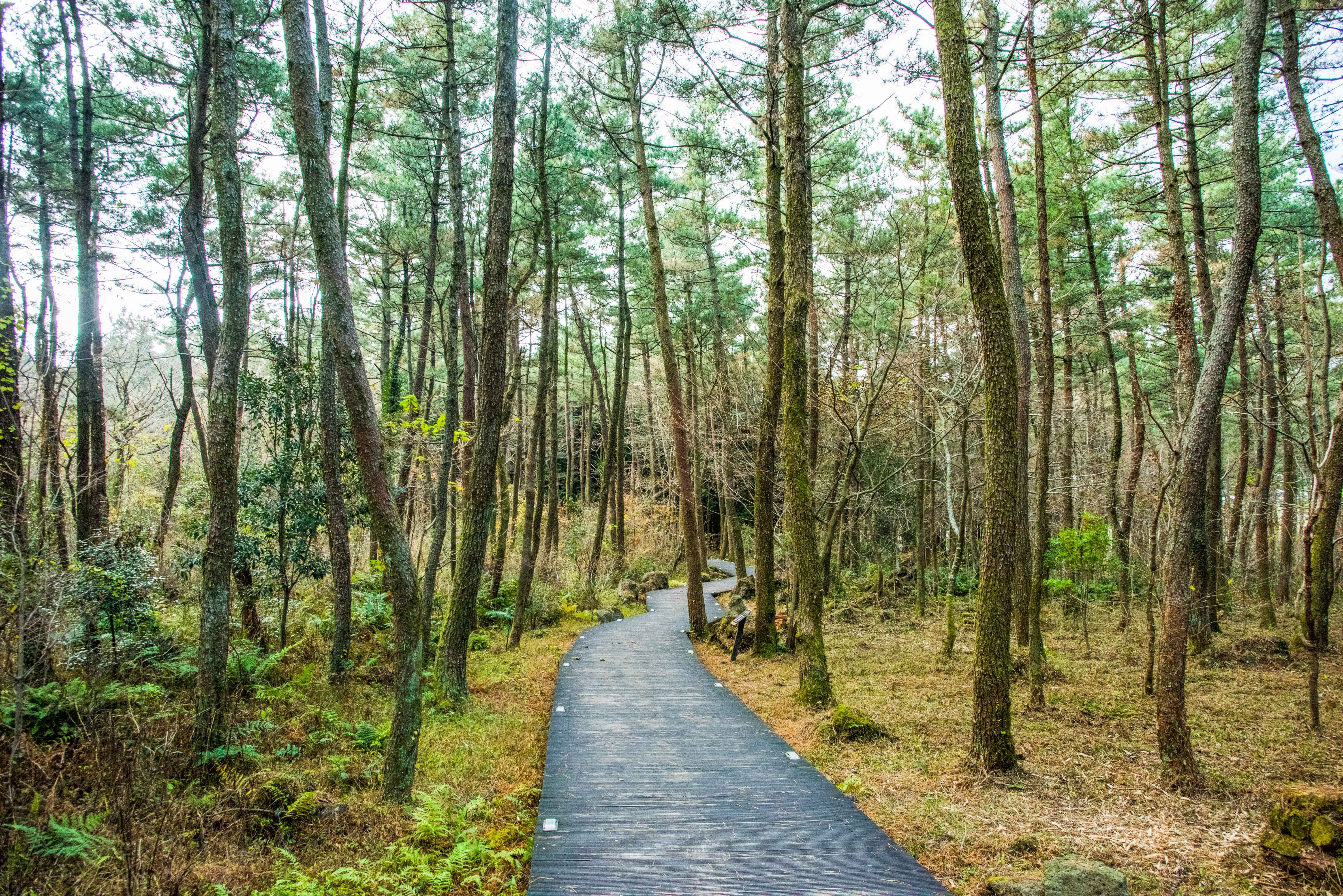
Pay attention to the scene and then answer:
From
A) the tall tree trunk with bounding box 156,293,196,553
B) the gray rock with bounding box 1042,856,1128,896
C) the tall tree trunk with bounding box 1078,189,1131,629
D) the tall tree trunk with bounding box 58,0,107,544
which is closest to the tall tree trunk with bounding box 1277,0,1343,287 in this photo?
the gray rock with bounding box 1042,856,1128,896

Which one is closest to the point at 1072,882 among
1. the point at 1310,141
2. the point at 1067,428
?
the point at 1310,141

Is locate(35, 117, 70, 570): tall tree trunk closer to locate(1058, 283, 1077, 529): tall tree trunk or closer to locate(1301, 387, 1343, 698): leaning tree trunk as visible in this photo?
locate(1301, 387, 1343, 698): leaning tree trunk

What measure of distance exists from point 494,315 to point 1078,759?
699cm

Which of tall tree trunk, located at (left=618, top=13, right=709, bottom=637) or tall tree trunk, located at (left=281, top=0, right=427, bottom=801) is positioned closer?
tall tree trunk, located at (left=281, top=0, right=427, bottom=801)

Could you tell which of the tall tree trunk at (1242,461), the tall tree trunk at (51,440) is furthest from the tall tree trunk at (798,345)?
the tall tree trunk at (1242,461)

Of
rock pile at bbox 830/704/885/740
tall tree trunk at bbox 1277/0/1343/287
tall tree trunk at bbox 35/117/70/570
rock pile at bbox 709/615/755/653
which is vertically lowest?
rock pile at bbox 709/615/755/653

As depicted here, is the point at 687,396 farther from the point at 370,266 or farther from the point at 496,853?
the point at 496,853

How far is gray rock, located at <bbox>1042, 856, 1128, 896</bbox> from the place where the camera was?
2955 millimetres

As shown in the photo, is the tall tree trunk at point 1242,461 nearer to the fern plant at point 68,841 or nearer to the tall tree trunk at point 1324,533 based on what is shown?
the tall tree trunk at point 1324,533

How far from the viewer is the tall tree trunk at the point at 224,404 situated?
5066 millimetres

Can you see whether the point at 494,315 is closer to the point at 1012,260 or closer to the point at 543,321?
the point at 543,321

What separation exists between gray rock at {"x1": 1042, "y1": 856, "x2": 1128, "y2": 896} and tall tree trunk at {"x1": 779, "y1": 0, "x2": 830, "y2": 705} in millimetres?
4080

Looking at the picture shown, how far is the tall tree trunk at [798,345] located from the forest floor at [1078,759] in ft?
4.61

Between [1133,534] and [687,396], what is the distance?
42.6 feet
